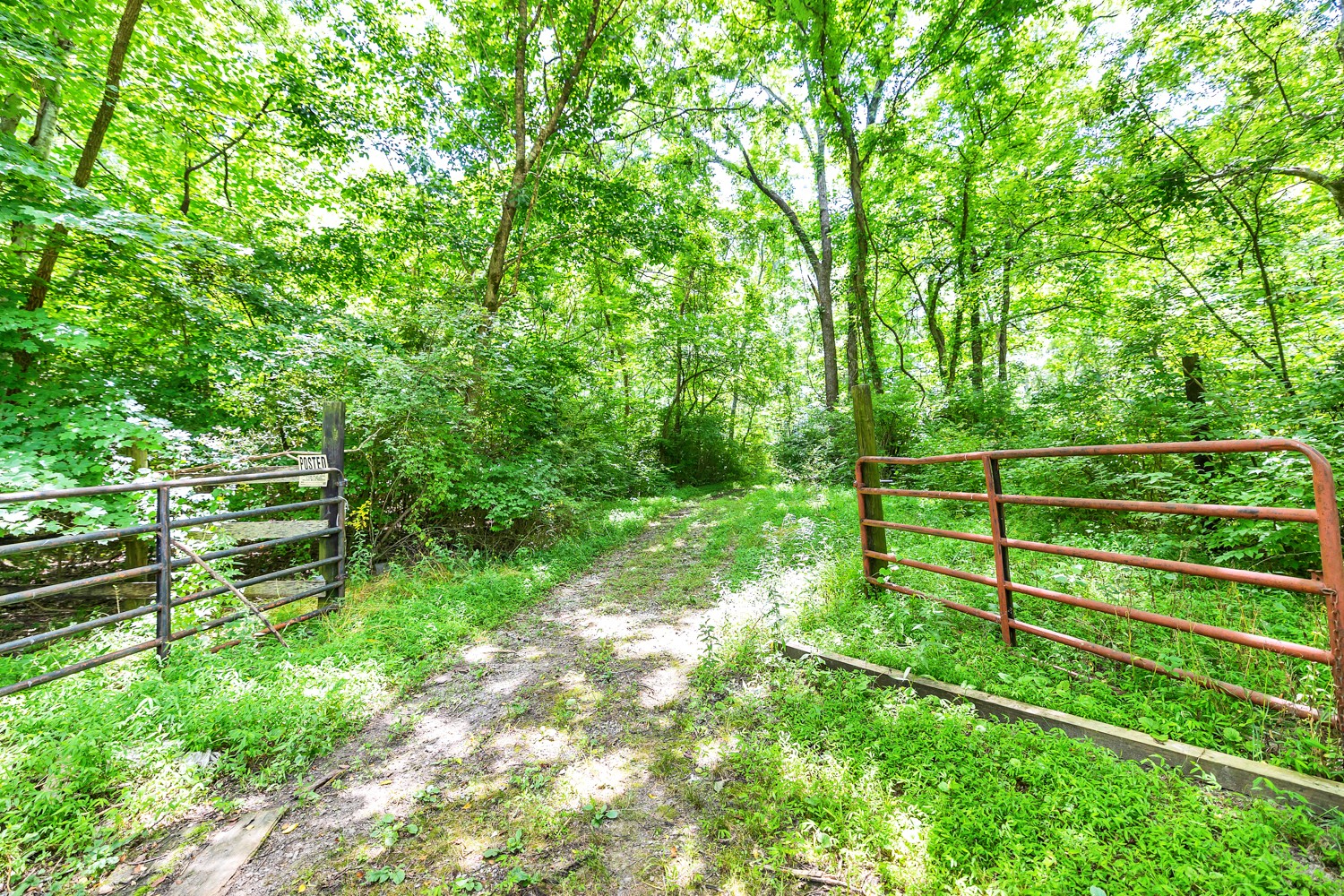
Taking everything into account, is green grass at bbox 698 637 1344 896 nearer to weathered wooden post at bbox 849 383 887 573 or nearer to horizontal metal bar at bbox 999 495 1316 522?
horizontal metal bar at bbox 999 495 1316 522

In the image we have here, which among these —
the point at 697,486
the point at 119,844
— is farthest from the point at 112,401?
the point at 697,486

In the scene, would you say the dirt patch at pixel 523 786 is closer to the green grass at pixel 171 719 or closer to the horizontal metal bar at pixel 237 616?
the green grass at pixel 171 719

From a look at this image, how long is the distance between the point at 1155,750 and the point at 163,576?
6.33m

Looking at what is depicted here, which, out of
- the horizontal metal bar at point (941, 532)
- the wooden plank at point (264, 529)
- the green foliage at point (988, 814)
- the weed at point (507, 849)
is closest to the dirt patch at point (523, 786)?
the weed at point (507, 849)

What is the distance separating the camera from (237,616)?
3928mm

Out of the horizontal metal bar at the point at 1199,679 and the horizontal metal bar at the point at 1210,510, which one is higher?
the horizontal metal bar at the point at 1210,510

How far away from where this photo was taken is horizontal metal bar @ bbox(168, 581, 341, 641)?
3.62 m

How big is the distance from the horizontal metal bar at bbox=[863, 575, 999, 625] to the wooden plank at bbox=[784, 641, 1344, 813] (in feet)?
2.03

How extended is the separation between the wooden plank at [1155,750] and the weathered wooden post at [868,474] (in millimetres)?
1532

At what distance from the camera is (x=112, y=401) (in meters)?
4.69

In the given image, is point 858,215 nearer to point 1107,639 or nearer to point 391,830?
point 1107,639

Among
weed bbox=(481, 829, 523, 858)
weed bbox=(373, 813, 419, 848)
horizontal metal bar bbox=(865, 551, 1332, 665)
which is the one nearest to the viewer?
horizontal metal bar bbox=(865, 551, 1332, 665)

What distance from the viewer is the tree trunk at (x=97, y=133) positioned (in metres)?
4.96

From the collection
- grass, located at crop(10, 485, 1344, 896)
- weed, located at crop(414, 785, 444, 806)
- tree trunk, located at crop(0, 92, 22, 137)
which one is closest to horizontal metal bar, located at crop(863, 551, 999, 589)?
grass, located at crop(10, 485, 1344, 896)
